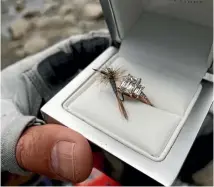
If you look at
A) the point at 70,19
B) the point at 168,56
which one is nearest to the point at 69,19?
the point at 70,19

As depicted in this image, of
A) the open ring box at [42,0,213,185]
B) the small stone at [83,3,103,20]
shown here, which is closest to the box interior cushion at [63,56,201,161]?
the open ring box at [42,0,213,185]

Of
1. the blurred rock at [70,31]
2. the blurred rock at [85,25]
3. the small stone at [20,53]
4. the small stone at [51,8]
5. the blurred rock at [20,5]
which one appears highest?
the blurred rock at [20,5]

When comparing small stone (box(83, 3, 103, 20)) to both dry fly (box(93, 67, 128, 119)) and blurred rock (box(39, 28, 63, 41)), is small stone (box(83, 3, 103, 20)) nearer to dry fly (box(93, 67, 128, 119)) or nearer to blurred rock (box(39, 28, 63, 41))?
blurred rock (box(39, 28, 63, 41))

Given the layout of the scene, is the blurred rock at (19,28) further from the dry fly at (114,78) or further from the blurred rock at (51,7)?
the dry fly at (114,78)

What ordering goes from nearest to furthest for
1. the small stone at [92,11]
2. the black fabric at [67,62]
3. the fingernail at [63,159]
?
the fingernail at [63,159] → the black fabric at [67,62] → the small stone at [92,11]

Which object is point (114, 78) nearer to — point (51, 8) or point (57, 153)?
point (57, 153)

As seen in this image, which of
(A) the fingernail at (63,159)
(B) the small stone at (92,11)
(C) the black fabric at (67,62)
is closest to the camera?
(A) the fingernail at (63,159)

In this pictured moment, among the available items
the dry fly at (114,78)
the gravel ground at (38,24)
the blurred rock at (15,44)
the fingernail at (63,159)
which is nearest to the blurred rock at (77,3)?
the gravel ground at (38,24)
